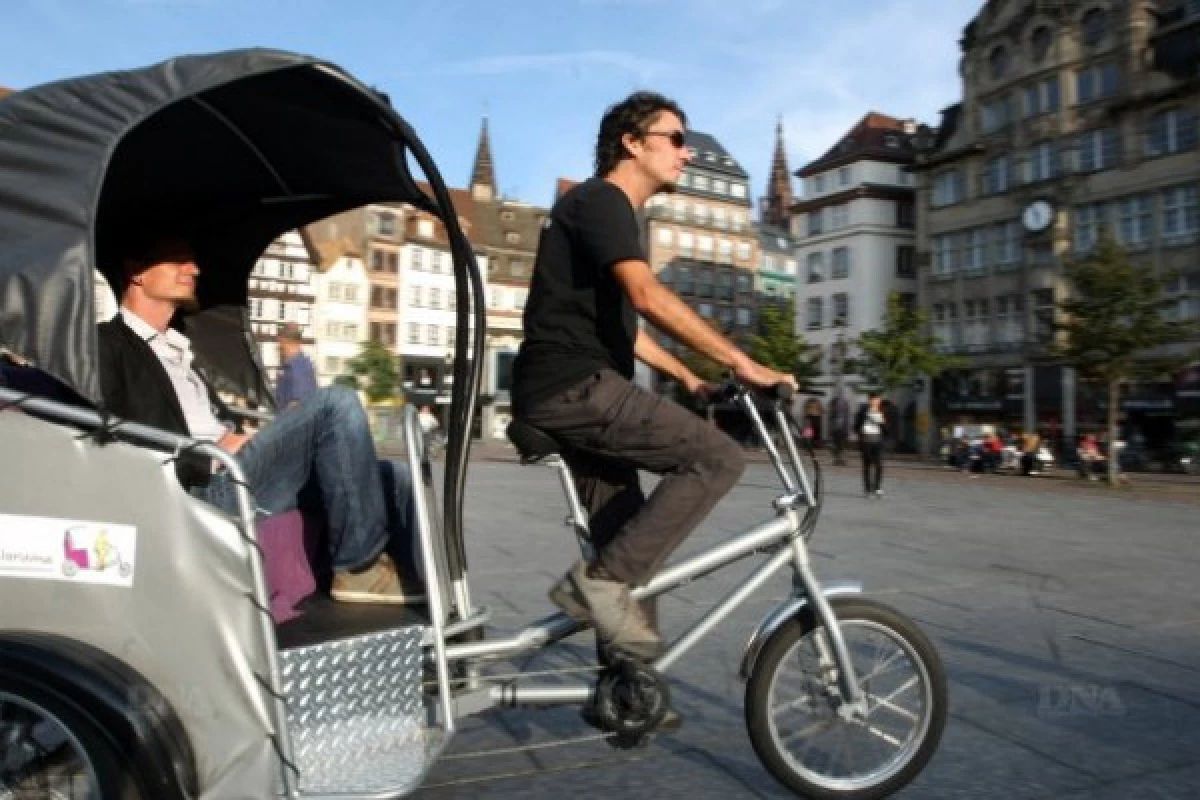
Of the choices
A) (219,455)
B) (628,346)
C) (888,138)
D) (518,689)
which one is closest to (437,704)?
(518,689)

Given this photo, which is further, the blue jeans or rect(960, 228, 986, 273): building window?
rect(960, 228, 986, 273): building window

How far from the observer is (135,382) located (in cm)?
298

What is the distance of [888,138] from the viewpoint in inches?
2566

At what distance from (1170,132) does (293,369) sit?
44084 mm

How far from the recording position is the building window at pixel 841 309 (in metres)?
63.1

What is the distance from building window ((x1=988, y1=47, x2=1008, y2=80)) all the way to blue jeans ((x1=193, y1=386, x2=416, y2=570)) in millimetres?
52600

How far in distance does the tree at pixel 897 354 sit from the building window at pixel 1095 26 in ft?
46.6

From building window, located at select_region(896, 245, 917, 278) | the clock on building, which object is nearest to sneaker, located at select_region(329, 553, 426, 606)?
the clock on building

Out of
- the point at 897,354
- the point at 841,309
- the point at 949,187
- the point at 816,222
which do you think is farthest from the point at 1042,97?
the point at 816,222

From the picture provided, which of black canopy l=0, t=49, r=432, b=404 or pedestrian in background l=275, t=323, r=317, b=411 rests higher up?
black canopy l=0, t=49, r=432, b=404

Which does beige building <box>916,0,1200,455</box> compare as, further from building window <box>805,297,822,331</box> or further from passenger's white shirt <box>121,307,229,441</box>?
passenger's white shirt <box>121,307,229,441</box>

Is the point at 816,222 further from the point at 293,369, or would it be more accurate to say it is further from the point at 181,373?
the point at 181,373

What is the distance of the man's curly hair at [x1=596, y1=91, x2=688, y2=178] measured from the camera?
3.43 metres

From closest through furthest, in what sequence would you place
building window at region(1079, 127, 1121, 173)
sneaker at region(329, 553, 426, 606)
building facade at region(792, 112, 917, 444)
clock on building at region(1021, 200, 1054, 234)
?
1. sneaker at region(329, 553, 426, 606)
2. building window at region(1079, 127, 1121, 173)
3. clock on building at region(1021, 200, 1054, 234)
4. building facade at region(792, 112, 917, 444)
